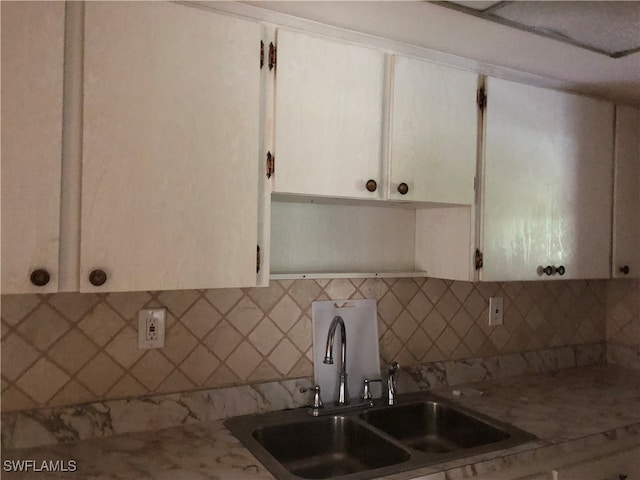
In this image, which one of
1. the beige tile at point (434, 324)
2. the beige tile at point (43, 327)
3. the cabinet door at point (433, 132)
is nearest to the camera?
the beige tile at point (43, 327)

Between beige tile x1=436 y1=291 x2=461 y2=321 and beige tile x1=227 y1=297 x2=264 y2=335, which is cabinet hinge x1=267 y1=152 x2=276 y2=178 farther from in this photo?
beige tile x1=436 y1=291 x2=461 y2=321

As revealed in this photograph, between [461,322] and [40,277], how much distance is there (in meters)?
1.67

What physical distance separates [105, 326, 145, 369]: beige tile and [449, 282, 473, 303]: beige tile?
1.31 metres

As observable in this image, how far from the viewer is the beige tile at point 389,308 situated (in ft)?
6.52

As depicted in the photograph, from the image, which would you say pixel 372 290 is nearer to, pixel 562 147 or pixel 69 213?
pixel 562 147

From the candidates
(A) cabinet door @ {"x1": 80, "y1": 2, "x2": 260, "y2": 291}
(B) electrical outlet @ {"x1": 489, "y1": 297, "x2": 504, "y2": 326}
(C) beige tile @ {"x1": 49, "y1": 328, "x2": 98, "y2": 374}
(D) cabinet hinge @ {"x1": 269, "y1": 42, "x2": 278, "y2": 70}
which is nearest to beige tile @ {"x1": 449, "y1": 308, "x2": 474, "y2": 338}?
(B) electrical outlet @ {"x1": 489, "y1": 297, "x2": 504, "y2": 326}

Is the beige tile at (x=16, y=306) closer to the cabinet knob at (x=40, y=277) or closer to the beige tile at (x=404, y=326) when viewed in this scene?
the cabinet knob at (x=40, y=277)

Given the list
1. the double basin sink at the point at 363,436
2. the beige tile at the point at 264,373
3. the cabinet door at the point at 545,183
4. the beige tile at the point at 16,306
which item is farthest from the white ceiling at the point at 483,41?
the double basin sink at the point at 363,436

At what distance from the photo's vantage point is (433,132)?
5.56 feet

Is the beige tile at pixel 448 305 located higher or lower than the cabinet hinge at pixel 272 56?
lower

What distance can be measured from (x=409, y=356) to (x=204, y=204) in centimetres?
115

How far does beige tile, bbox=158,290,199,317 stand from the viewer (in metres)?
1.60

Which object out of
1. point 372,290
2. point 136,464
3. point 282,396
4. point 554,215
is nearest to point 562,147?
point 554,215

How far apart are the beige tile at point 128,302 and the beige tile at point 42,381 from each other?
237 mm
